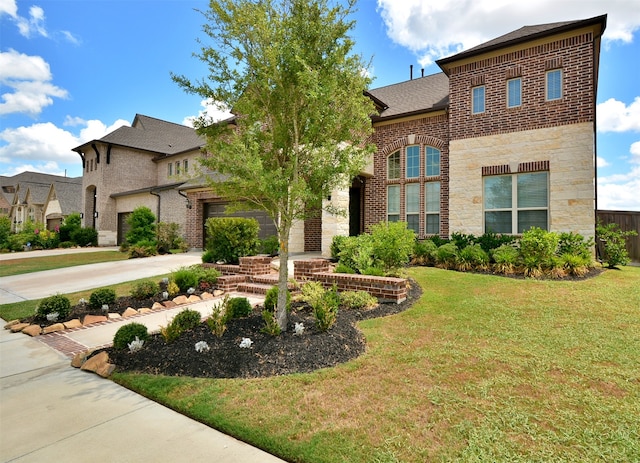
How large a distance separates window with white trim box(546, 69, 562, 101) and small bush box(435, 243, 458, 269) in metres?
5.73

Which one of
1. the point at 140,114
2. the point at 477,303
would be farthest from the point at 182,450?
the point at 140,114

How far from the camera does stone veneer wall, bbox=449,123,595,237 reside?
384 inches

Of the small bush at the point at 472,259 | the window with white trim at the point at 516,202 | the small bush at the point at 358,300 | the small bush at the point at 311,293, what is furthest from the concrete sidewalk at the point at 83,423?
the window with white trim at the point at 516,202

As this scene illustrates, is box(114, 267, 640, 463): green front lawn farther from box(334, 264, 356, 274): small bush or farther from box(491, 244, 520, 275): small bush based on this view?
box(491, 244, 520, 275): small bush

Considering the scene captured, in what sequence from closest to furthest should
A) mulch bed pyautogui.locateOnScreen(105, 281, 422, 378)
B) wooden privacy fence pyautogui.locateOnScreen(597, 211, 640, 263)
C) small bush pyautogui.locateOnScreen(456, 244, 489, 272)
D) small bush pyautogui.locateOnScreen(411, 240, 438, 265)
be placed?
mulch bed pyautogui.locateOnScreen(105, 281, 422, 378) → small bush pyautogui.locateOnScreen(456, 244, 489, 272) → small bush pyautogui.locateOnScreen(411, 240, 438, 265) → wooden privacy fence pyautogui.locateOnScreen(597, 211, 640, 263)

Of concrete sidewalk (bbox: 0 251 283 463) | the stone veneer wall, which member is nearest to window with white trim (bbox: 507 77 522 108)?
the stone veneer wall

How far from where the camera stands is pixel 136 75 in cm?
1050

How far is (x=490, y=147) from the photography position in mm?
11242

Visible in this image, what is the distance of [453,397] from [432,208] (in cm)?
1061

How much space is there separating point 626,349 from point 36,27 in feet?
44.8

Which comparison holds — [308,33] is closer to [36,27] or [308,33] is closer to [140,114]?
[36,27]

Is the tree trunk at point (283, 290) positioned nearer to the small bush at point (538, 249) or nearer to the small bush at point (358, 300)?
the small bush at point (358, 300)

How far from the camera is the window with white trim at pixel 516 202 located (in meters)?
10.5

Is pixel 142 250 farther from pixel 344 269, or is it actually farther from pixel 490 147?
pixel 490 147
